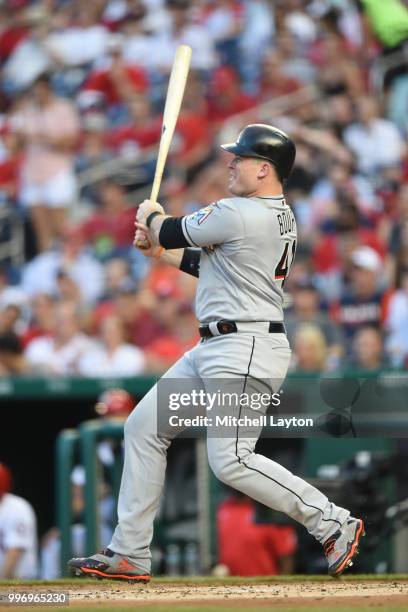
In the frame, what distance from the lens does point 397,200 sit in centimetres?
961

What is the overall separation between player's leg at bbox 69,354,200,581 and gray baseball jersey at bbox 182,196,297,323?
292 mm

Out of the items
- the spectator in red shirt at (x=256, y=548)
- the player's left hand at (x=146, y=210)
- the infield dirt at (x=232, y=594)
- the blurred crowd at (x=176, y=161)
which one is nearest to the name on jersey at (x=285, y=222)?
the player's left hand at (x=146, y=210)

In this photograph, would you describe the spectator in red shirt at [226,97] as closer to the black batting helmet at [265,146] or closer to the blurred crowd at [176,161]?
the blurred crowd at [176,161]

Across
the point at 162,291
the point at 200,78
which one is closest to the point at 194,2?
the point at 200,78

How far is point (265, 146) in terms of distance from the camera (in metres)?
4.55

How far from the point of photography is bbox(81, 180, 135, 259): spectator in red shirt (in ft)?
34.6

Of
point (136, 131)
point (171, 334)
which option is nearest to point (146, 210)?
point (171, 334)

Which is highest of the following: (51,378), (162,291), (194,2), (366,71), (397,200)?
(194,2)

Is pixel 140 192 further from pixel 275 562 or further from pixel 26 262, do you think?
pixel 275 562

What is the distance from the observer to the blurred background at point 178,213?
297 inches

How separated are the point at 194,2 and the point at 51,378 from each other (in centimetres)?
502

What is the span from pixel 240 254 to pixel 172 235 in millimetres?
263

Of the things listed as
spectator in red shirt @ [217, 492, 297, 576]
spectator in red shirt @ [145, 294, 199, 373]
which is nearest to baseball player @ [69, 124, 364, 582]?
spectator in red shirt @ [217, 492, 297, 576]

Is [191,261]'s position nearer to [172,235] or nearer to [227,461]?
[172,235]
